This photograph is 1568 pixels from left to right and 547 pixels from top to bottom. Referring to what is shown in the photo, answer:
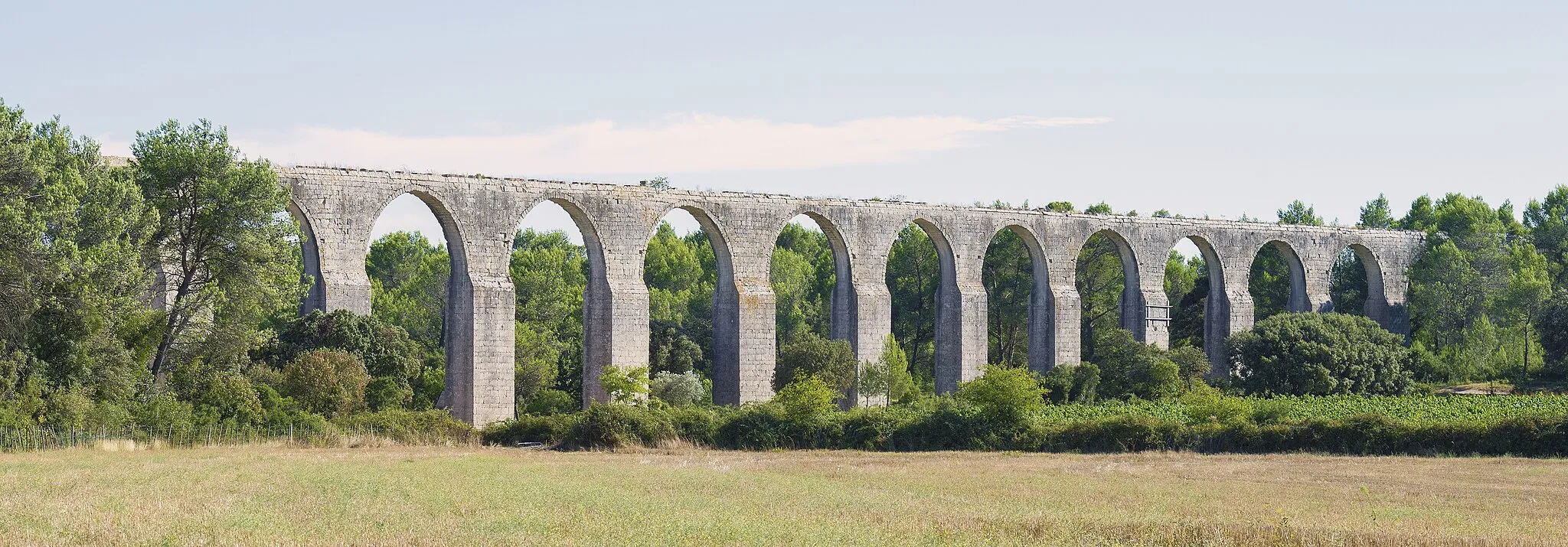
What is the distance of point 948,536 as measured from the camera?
548 inches

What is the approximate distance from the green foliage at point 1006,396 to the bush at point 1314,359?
11.9m

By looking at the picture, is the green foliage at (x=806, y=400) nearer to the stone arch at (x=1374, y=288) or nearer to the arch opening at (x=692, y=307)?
the arch opening at (x=692, y=307)

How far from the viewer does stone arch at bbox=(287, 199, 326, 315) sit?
3106 centimetres

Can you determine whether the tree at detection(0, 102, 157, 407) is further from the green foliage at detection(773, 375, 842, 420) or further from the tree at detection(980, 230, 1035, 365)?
the tree at detection(980, 230, 1035, 365)

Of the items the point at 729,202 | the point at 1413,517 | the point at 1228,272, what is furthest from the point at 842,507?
the point at 1228,272

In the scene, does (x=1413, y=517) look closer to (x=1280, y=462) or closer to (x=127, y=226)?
(x=1280, y=462)

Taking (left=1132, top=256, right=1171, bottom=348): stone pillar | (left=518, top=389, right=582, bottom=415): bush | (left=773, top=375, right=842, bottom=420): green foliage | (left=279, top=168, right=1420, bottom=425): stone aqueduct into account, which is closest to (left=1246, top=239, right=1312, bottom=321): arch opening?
(left=279, top=168, right=1420, bottom=425): stone aqueduct

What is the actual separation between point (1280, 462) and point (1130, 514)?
423 inches

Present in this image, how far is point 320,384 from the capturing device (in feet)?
95.5

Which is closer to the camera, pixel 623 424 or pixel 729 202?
pixel 623 424

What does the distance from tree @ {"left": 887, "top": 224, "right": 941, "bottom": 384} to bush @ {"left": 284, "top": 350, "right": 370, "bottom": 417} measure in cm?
2792

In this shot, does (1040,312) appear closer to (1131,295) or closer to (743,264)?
(1131,295)

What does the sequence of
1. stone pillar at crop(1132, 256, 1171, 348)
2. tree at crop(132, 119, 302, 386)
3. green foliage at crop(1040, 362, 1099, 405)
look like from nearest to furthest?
tree at crop(132, 119, 302, 386) → green foliage at crop(1040, 362, 1099, 405) → stone pillar at crop(1132, 256, 1171, 348)

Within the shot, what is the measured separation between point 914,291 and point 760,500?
3773cm
